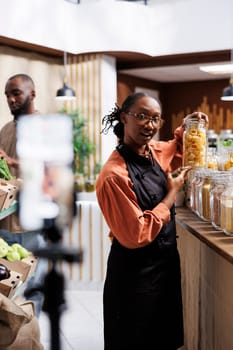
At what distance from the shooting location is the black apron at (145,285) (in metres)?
2.55

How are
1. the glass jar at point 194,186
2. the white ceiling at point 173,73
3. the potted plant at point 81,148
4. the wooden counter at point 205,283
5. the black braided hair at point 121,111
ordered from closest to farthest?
the wooden counter at point 205,283
the black braided hair at point 121,111
the glass jar at point 194,186
the potted plant at point 81,148
the white ceiling at point 173,73

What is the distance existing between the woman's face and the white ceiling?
4.63m

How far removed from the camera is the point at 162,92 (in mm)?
9281

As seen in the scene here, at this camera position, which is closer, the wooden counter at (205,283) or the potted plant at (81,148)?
the wooden counter at (205,283)

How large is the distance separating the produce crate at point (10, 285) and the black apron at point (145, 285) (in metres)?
0.43

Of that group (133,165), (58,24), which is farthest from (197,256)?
(58,24)

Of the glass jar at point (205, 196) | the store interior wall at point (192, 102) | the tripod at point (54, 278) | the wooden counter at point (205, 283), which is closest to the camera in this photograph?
the tripod at point (54, 278)

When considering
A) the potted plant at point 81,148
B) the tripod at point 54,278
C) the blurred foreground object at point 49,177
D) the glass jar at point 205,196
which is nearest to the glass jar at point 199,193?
the glass jar at point 205,196

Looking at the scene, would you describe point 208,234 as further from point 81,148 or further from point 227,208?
point 81,148

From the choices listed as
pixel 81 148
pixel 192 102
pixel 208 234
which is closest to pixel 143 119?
pixel 208 234

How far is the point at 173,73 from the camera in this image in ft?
25.9

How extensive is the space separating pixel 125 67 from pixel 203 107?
7.45 feet

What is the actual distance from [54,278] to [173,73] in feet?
22.9

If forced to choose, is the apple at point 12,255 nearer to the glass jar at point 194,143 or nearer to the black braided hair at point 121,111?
the black braided hair at point 121,111
